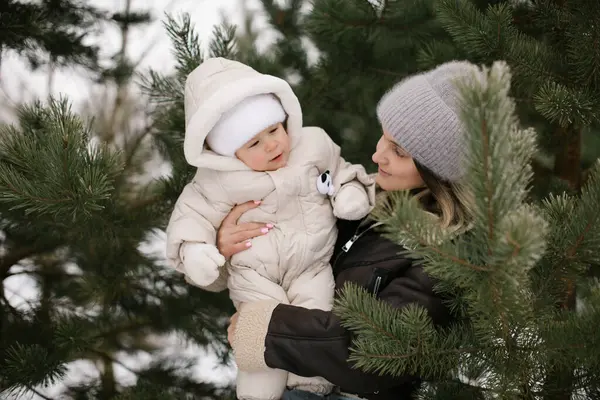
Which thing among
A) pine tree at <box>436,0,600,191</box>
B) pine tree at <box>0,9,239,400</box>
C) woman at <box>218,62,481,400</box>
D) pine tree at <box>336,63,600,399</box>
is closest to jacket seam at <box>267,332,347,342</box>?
woman at <box>218,62,481,400</box>

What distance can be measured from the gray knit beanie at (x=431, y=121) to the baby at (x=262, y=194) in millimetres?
190

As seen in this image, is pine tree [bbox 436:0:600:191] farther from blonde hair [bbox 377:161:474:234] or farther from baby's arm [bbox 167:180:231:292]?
baby's arm [bbox 167:180:231:292]

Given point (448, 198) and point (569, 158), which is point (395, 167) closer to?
point (448, 198)

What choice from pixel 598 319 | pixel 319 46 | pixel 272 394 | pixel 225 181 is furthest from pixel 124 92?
pixel 598 319

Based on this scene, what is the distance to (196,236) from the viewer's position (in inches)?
55.0

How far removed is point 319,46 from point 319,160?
68 centimetres

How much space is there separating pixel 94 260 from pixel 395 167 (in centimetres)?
95

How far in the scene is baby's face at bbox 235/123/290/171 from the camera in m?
1.39

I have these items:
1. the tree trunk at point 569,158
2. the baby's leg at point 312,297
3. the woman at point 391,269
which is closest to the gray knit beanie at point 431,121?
the woman at point 391,269

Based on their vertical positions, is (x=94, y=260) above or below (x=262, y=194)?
below

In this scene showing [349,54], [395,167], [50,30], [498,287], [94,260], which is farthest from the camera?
[349,54]

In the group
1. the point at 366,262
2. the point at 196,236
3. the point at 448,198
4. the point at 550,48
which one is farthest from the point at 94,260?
the point at 550,48

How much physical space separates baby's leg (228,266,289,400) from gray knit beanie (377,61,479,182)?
403mm

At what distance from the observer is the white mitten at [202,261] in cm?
136
